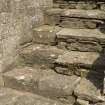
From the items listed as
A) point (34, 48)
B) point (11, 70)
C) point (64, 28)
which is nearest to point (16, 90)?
point (11, 70)

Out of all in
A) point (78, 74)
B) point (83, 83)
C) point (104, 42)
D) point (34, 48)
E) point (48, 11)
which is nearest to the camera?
point (83, 83)

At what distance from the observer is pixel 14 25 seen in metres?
4.19

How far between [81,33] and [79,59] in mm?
688

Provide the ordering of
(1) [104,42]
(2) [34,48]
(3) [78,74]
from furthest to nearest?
1. (2) [34,48]
2. (1) [104,42]
3. (3) [78,74]

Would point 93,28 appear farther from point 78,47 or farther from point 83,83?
point 83,83

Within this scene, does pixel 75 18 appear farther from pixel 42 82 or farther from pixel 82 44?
pixel 42 82

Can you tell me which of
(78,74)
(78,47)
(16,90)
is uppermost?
(78,47)

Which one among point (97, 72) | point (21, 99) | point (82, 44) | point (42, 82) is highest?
point (82, 44)

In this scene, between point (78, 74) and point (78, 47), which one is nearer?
point (78, 74)

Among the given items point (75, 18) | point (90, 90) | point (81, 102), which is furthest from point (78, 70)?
point (75, 18)

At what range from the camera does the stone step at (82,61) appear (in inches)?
144

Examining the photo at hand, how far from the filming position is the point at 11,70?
4129 mm

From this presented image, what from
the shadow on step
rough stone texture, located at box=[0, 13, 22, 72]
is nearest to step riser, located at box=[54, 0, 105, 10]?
rough stone texture, located at box=[0, 13, 22, 72]

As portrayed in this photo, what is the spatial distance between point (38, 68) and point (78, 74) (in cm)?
79
